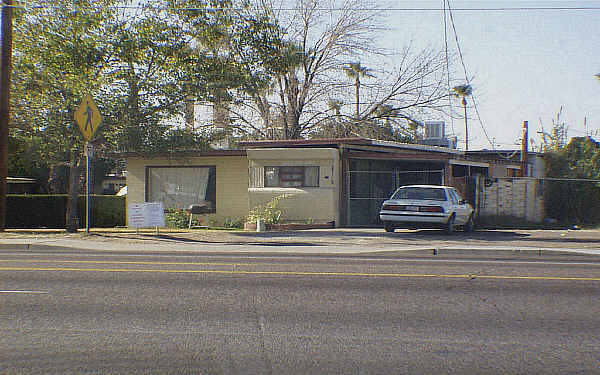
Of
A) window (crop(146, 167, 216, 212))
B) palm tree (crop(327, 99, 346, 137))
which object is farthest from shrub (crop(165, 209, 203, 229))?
palm tree (crop(327, 99, 346, 137))

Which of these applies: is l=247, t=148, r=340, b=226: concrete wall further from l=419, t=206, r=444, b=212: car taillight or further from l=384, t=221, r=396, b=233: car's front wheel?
l=419, t=206, r=444, b=212: car taillight

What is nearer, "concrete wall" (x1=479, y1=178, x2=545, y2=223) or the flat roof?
the flat roof

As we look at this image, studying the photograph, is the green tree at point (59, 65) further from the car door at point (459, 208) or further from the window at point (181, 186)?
the car door at point (459, 208)

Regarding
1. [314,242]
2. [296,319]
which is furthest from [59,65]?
[296,319]

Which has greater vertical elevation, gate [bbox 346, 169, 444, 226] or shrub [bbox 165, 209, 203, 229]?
gate [bbox 346, 169, 444, 226]

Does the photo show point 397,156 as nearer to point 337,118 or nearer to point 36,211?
point 337,118

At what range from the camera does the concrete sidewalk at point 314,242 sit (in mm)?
15195

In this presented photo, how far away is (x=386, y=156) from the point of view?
22.5 m

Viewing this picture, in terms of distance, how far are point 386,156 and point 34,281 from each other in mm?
15108

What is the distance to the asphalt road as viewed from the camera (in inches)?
211

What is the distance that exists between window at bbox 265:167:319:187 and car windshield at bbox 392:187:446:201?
128 inches

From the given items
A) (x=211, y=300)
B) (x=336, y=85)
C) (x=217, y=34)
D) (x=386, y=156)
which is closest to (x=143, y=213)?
(x=217, y=34)

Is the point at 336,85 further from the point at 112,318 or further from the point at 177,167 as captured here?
the point at 112,318

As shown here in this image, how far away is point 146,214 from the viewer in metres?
18.7
